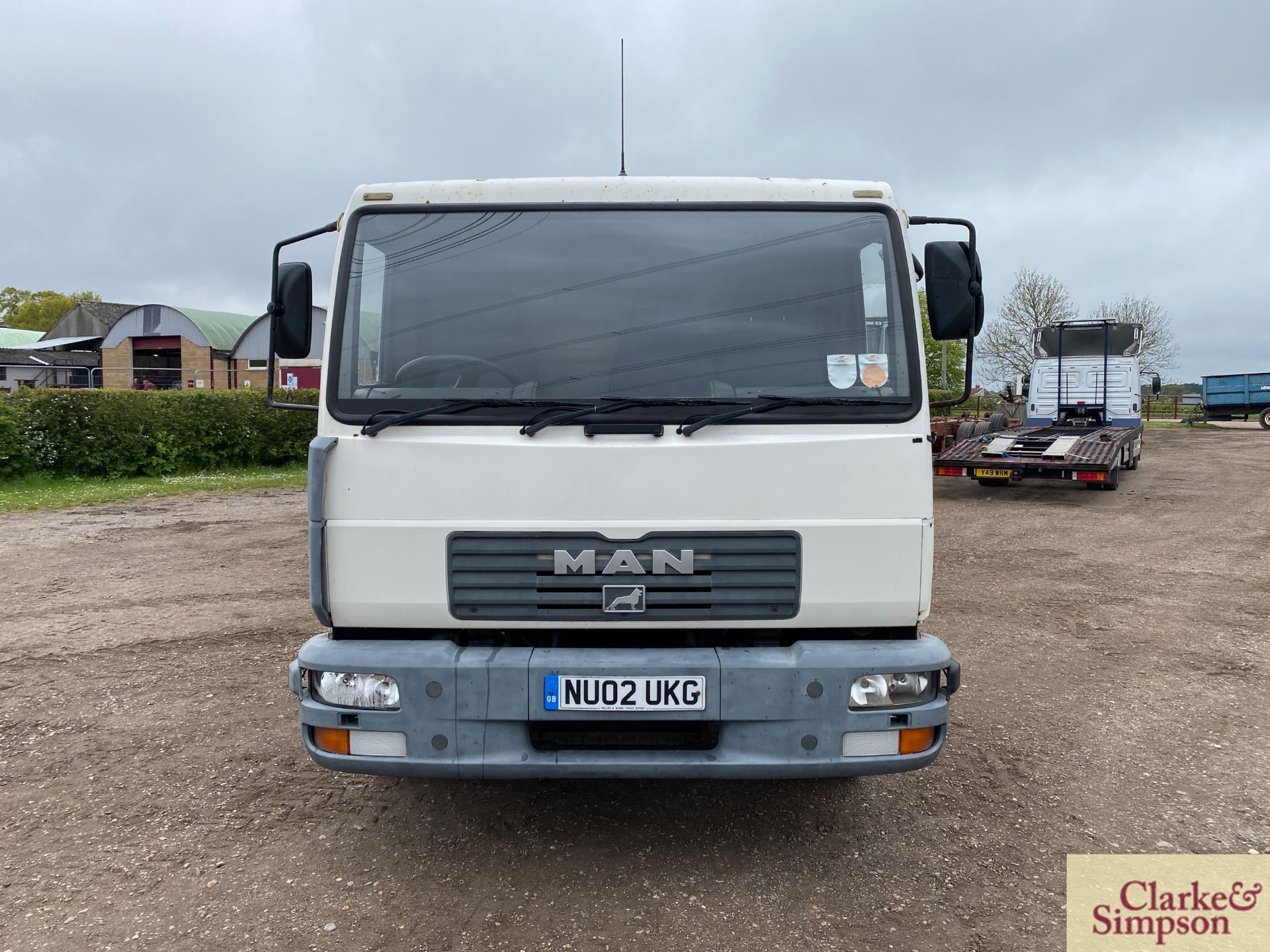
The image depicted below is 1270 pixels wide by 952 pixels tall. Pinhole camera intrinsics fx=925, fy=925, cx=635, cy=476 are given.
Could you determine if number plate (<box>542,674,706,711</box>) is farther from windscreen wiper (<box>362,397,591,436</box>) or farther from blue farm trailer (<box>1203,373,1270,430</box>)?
blue farm trailer (<box>1203,373,1270,430</box>)

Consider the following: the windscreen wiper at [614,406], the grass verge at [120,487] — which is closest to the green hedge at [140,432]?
the grass verge at [120,487]

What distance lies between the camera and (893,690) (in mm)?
3002

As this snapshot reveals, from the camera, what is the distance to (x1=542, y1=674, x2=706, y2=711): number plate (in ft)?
9.61

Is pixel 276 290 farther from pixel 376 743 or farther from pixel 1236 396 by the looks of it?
pixel 1236 396

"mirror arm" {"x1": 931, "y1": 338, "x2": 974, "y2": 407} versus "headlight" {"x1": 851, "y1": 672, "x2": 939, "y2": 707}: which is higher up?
"mirror arm" {"x1": 931, "y1": 338, "x2": 974, "y2": 407}

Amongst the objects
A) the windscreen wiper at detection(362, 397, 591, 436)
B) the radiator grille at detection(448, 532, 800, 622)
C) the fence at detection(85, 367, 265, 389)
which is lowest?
the radiator grille at detection(448, 532, 800, 622)

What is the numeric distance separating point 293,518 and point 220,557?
2.53 metres

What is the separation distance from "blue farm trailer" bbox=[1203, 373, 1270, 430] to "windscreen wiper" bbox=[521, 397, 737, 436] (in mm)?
39877

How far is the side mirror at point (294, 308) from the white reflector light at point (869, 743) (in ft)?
7.67

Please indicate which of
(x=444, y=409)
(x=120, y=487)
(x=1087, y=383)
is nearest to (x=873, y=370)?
(x=444, y=409)

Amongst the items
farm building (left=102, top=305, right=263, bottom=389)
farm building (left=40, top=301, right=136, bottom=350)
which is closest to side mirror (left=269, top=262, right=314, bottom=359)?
farm building (left=102, top=305, right=263, bottom=389)

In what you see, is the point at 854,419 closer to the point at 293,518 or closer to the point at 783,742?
the point at 783,742

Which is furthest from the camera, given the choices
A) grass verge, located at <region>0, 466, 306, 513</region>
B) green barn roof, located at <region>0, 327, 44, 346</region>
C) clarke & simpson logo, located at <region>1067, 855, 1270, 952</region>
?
green barn roof, located at <region>0, 327, 44, 346</region>

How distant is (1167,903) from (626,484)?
2219 mm
